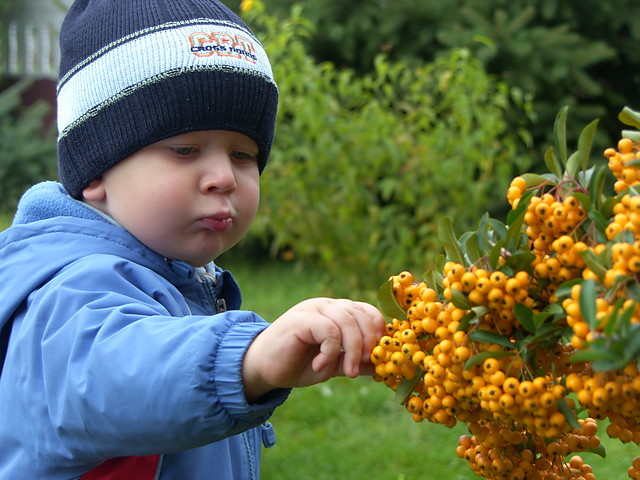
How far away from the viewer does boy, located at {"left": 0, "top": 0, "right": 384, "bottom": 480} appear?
1.25m

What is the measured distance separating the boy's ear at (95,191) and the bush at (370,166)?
2996 millimetres

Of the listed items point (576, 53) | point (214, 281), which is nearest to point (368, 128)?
point (576, 53)

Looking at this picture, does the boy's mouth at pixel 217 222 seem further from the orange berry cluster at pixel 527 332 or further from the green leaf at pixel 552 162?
the green leaf at pixel 552 162

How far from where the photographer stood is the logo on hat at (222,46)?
1.77 meters

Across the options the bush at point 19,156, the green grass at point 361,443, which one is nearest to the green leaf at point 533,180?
the green grass at point 361,443

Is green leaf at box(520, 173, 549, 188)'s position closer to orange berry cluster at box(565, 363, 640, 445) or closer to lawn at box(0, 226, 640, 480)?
orange berry cluster at box(565, 363, 640, 445)

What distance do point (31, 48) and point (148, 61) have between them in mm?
9912

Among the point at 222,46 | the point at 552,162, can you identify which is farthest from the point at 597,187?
the point at 222,46

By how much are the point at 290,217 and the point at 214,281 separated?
121 inches

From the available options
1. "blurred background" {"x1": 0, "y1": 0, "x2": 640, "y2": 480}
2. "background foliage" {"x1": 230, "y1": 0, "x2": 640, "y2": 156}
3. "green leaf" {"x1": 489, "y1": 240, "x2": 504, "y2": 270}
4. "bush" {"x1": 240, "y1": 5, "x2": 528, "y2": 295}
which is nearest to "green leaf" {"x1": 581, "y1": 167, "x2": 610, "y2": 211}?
"green leaf" {"x1": 489, "y1": 240, "x2": 504, "y2": 270}

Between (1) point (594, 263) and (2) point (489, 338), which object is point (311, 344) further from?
(1) point (594, 263)

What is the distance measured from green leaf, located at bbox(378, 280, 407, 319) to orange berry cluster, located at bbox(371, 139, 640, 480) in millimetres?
20

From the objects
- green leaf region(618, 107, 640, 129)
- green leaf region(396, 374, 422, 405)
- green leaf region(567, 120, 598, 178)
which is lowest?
green leaf region(396, 374, 422, 405)

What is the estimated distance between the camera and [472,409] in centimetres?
122
